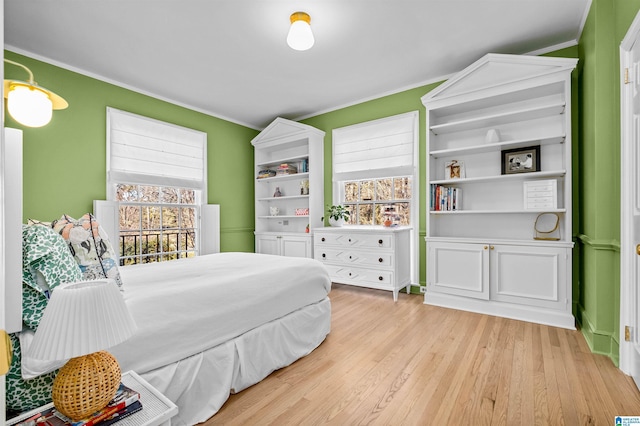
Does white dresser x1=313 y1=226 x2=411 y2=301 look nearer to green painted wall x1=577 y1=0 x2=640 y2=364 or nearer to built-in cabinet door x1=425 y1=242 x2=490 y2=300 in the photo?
built-in cabinet door x1=425 y1=242 x2=490 y2=300

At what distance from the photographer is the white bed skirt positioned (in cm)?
150

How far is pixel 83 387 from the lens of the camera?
34.8 inches

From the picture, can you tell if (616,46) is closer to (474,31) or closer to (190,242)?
(474,31)

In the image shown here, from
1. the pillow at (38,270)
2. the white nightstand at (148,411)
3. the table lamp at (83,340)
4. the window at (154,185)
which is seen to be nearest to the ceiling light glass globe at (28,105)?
the pillow at (38,270)

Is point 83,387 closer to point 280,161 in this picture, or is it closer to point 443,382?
point 443,382

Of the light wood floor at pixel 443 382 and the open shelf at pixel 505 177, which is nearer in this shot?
the light wood floor at pixel 443 382

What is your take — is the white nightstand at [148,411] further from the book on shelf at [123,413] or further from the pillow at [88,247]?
the pillow at [88,247]

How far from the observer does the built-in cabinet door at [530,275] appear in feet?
8.99

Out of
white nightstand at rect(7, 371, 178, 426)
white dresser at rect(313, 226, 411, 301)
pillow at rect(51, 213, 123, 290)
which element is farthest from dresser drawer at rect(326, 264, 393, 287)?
white nightstand at rect(7, 371, 178, 426)

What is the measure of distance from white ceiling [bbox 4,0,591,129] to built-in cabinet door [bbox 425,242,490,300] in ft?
6.51

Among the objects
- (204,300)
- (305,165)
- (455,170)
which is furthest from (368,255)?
(204,300)

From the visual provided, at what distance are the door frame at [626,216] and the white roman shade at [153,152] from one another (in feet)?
14.3

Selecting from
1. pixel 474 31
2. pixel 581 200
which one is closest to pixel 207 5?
pixel 474 31

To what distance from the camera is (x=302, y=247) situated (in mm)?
4457
